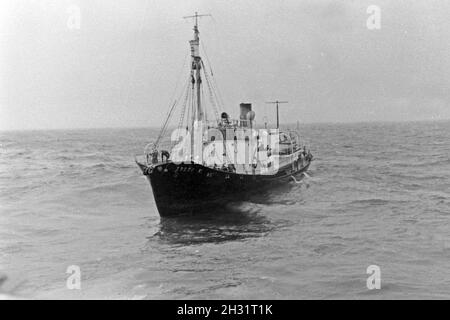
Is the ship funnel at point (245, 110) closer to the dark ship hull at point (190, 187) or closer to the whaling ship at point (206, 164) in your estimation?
the whaling ship at point (206, 164)

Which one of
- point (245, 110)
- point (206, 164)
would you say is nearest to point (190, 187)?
point (206, 164)

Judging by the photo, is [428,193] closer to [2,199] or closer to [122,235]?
[122,235]

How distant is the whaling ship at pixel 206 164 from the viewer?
26234 mm

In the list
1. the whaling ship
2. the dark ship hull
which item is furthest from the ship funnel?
the dark ship hull

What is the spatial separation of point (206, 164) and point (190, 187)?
389 cm

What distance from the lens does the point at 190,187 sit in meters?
26.5

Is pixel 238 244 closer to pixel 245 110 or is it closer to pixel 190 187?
pixel 190 187

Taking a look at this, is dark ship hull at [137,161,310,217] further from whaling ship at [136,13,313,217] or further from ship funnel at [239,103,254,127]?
ship funnel at [239,103,254,127]

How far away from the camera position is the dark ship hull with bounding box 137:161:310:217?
84.6 feet

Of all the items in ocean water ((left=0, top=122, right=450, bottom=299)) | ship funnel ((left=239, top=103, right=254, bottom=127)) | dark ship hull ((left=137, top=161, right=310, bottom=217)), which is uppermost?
ship funnel ((left=239, top=103, right=254, bottom=127))

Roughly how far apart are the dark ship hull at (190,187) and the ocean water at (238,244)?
735mm

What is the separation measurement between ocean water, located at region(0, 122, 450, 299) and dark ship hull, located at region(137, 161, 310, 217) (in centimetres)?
74

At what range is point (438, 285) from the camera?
51.5 ft

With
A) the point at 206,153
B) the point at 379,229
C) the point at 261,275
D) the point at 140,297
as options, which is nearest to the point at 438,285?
the point at 261,275
